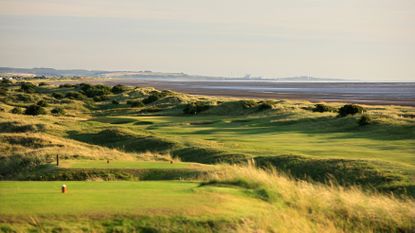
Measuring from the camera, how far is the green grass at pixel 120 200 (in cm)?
1267

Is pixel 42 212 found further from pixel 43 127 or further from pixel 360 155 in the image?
pixel 43 127

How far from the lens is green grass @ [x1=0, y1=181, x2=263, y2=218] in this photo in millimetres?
12672

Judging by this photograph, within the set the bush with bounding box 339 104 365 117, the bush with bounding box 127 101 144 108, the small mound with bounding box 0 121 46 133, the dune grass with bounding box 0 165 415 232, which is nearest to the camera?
the dune grass with bounding box 0 165 415 232

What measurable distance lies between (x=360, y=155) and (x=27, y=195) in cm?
1865

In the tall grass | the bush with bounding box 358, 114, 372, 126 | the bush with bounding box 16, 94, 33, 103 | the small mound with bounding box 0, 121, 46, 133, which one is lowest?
the bush with bounding box 16, 94, 33, 103

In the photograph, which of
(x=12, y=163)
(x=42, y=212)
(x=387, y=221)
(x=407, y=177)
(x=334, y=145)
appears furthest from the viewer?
(x=334, y=145)

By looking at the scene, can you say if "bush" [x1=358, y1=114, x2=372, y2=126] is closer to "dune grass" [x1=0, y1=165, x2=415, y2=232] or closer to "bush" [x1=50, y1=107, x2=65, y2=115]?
"dune grass" [x1=0, y1=165, x2=415, y2=232]

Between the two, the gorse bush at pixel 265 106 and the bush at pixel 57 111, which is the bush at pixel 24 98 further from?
the gorse bush at pixel 265 106

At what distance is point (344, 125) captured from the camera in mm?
45531

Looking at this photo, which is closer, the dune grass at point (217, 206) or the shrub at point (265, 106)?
the dune grass at point (217, 206)

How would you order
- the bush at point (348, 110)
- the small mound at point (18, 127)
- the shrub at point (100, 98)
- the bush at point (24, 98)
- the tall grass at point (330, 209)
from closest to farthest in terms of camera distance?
1. the tall grass at point (330, 209)
2. the small mound at point (18, 127)
3. the bush at point (348, 110)
4. the bush at point (24, 98)
5. the shrub at point (100, 98)

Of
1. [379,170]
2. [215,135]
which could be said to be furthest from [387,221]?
[215,135]

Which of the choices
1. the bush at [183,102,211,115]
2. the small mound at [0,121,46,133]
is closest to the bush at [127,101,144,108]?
the bush at [183,102,211,115]

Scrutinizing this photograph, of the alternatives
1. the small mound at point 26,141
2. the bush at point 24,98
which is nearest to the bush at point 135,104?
the bush at point 24,98
